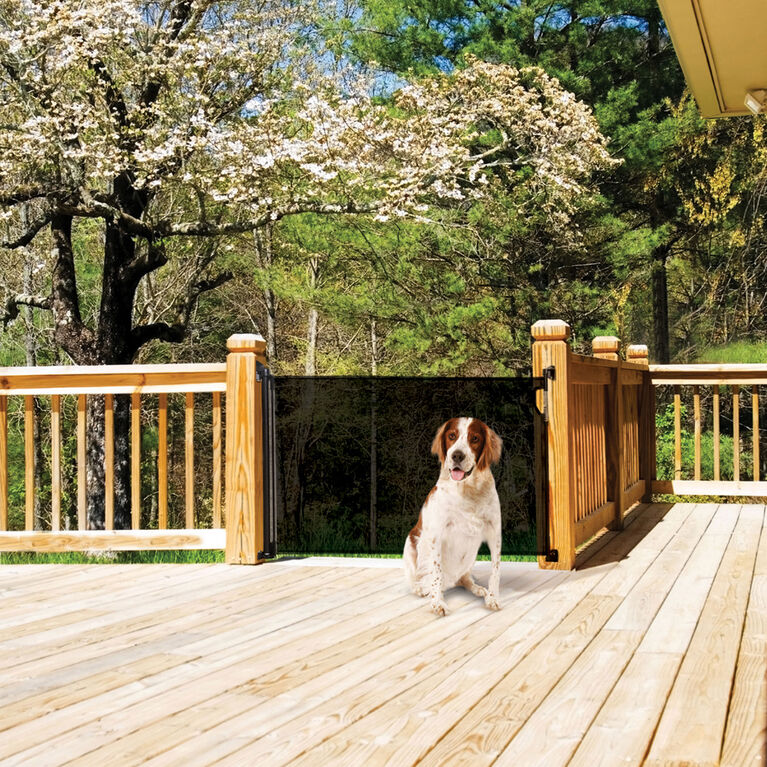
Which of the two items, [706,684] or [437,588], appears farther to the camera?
[437,588]

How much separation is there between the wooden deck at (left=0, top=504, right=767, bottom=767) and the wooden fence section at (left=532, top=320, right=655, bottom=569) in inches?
13.2

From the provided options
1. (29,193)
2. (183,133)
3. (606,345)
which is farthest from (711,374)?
(29,193)

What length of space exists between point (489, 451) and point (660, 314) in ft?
37.0

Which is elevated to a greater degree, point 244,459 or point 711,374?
point 711,374

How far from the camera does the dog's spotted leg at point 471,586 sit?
379 cm

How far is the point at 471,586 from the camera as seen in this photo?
12.6ft

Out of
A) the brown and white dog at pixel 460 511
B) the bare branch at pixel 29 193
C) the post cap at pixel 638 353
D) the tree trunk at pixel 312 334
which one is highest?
the bare branch at pixel 29 193

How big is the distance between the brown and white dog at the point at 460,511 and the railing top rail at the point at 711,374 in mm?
3959

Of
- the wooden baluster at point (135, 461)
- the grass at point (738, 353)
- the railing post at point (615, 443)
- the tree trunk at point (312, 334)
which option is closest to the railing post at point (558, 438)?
the railing post at point (615, 443)

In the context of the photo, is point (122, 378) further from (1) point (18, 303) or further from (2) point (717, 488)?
(1) point (18, 303)

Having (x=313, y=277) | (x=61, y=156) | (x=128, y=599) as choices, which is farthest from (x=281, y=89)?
(x=128, y=599)

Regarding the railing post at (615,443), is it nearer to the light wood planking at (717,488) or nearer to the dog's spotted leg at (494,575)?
the light wood planking at (717,488)

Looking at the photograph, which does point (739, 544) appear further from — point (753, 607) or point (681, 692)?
Answer: point (681, 692)

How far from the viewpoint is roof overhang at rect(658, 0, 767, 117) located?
12.0 feet
